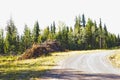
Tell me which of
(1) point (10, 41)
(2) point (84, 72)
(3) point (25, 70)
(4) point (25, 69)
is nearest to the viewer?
(2) point (84, 72)

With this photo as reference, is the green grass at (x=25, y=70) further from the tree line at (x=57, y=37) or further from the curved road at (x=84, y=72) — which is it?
the tree line at (x=57, y=37)

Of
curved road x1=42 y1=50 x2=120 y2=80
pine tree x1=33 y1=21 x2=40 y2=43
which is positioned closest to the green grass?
curved road x1=42 y1=50 x2=120 y2=80

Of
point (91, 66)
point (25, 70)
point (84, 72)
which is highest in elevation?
point (91, 66)

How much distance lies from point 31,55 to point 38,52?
1.71 meters

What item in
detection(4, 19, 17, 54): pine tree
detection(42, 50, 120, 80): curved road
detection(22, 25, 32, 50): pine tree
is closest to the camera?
detection(42, 50, 120, 80): curved road

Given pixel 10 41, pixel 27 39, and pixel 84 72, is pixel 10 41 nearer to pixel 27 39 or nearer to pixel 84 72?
pixel 27 39

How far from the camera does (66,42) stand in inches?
5049

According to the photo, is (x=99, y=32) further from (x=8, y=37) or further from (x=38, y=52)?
(x=38, y=52)

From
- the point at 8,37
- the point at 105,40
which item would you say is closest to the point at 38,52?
the point at 8,37

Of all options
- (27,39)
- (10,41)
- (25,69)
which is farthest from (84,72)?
(27,39)

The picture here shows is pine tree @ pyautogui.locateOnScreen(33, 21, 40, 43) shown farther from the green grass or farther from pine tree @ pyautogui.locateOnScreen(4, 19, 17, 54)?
the green grass

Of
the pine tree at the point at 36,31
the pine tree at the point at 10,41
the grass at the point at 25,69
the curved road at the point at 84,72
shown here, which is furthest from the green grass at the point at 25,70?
A: the pine tree at the point at 36,31

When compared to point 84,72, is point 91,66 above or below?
above

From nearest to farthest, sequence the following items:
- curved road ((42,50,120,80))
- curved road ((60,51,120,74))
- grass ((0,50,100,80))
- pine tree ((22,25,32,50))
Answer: curved road ((42,50,120,80)), grass ((0,50,100,80)), curved road ((60,51,120,74)), pine tree ((22,25,32,50))
